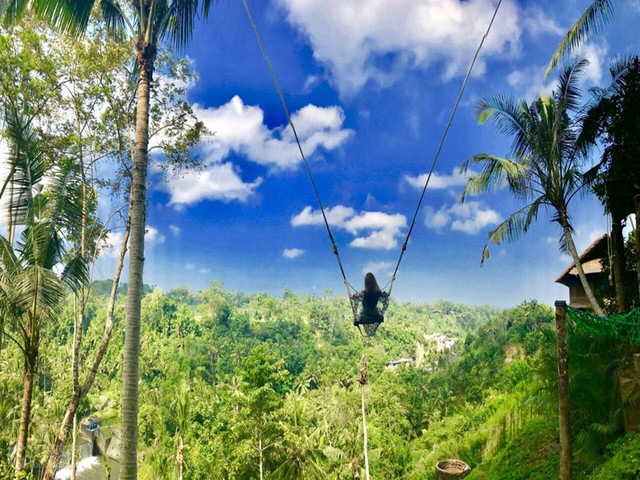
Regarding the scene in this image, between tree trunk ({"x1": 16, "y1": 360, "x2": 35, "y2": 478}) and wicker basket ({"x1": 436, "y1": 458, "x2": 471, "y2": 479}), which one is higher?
tree trunk ({"x1": 16, "y1": 360, "x2": 35, "y2": 478})

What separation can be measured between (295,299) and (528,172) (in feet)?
231

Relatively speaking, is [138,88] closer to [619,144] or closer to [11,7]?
[11,7]

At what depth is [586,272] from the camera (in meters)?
9.20

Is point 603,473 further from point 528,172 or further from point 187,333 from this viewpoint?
point 187,333

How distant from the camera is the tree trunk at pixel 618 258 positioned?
5977 mm

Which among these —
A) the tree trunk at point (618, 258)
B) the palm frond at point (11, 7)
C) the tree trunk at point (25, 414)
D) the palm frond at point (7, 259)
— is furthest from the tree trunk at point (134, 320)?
the tree trunk at point (618, 258)

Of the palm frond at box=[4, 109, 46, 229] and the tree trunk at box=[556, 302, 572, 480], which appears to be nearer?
the tree trunk at box=[556, 302, 572, 480]

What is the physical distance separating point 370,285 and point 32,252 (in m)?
4.09

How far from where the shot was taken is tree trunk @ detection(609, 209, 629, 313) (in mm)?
5977

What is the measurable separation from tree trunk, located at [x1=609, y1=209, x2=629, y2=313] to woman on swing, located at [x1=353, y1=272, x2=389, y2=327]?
3.76m

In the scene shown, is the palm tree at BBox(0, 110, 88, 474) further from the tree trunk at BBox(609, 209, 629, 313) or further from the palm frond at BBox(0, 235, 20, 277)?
the tree trunk at BBox(609, 209, 629, 313)

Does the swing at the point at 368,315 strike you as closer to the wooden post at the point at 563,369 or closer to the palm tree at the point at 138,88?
the wooden post at the point at 563,369

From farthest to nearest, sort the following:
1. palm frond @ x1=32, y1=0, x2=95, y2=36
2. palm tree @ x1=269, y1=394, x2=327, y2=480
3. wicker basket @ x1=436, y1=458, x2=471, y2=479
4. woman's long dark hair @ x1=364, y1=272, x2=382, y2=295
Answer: palm tree @ x1=269, y1=394, x2=327, y2=480 → wicker basket @ x1=436, y1=458, x2=471, y2=479 → woman's long dark hair @ x1=364, y1=272, x2=382, y2=295 → palm frond @ x1=32, y1=0, x2=95, y2=36

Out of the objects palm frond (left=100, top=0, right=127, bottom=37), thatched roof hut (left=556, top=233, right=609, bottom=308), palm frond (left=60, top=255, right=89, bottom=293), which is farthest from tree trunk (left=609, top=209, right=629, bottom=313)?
palm frond (left=60, top=255, right=89, bottom=293)
